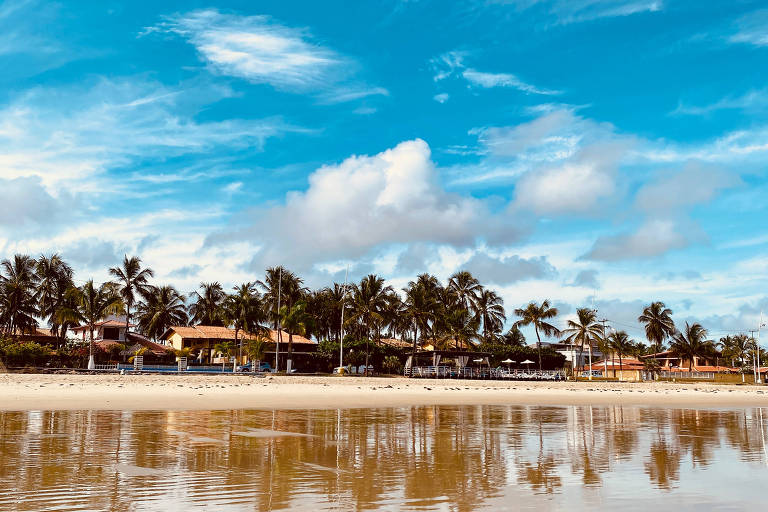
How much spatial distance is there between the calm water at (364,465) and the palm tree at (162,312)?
2613 inches

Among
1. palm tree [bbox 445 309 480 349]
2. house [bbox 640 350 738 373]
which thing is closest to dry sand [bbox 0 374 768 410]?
palm tree [bbox 445 309 480 349]

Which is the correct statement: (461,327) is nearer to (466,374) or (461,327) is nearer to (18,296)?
A: (466,374)

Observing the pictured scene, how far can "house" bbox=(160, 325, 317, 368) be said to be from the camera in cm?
7581

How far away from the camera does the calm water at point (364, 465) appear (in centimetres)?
918

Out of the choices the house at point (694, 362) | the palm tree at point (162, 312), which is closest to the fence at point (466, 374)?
the palm tree at point (162, 312)

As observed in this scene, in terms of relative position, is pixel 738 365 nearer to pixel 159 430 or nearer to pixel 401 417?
pixel 401 417

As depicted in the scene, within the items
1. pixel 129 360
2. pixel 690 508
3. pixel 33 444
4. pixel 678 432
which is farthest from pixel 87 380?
pixel 690 508

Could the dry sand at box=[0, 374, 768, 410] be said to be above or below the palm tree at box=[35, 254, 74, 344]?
below

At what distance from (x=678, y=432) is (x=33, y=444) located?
1641cm

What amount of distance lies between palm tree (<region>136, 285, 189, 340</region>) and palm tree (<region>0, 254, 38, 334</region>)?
14473mm

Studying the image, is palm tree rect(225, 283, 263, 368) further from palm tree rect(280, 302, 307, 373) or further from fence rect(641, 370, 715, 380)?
fence rect(641, 370, 715, 380)

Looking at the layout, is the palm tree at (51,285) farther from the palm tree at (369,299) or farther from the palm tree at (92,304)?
the palm tree at (369,299)

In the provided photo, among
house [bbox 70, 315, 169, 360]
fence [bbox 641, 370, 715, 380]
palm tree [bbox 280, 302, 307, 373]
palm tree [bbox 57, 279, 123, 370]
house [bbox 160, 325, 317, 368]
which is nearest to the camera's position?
palm tree [bbox 57, 279, 123, 370]

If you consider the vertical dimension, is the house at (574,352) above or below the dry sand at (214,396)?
above
